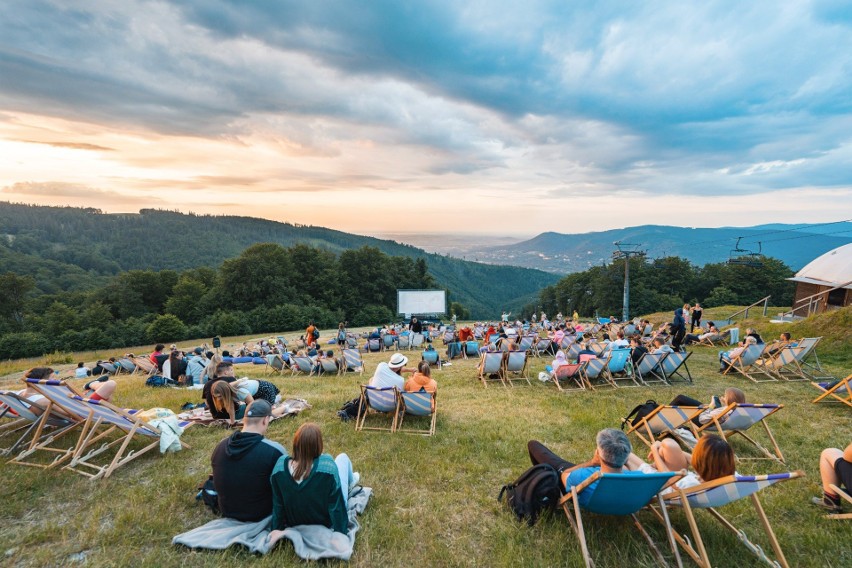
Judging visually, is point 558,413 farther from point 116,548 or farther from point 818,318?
point 818,318

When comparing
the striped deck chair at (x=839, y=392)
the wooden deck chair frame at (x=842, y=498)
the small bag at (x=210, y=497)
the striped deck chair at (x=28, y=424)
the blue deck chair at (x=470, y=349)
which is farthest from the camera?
the blue deck chair at (x=470, y=349)

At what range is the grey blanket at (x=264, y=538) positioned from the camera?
2902mm

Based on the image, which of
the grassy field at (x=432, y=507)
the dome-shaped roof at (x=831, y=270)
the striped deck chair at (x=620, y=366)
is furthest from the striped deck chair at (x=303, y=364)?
the dome-shaped roof at (x=831, y=270)

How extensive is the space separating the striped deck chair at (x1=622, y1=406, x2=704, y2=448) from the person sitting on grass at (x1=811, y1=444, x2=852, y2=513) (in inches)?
40.7

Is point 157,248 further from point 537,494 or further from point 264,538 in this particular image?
point 537,494

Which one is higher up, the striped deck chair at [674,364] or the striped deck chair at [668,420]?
the striped deck chair at [668,420]

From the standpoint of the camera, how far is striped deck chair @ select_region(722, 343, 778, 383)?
8234mm

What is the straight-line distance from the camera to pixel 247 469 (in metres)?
3.09

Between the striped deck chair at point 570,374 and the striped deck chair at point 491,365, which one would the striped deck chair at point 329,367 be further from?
the striped deck chair at point 570,374

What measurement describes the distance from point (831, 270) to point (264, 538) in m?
35.7

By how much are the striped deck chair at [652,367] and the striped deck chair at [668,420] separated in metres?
A: 3.41

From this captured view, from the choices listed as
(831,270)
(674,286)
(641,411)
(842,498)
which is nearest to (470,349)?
(641,411)

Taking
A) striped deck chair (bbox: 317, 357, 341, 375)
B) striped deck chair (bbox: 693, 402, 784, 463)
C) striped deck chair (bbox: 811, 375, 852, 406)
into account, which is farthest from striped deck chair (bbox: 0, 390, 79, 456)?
striped deck chair (bbox: 811, 375, 852, 406)

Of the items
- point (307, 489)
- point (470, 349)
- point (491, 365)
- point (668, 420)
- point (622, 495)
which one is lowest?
Result: point (470, 349)
